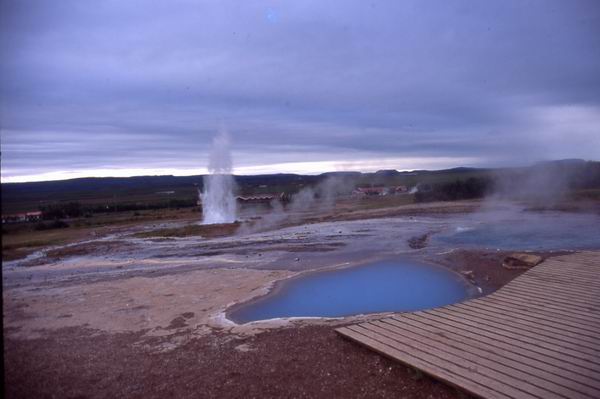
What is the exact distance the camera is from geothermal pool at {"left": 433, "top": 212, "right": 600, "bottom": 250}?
41.1 ft

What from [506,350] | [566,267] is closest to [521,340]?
[506,350]

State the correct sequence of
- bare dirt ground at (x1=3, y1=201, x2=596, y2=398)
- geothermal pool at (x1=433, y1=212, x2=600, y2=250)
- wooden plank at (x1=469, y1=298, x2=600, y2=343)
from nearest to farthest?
1. bare dirt ground at (x1=3, y1=201, x2=596, y2=398)
2. wooden plank at (x1=469, y1=298, x2=600, y2=343)
3. geothermal pool at (x1=433, y1=212, x2=600, y2=250)

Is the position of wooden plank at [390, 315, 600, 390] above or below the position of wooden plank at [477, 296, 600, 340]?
below

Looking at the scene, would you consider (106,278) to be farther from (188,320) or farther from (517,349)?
(517,349)

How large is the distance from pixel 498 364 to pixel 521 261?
19.2 feet

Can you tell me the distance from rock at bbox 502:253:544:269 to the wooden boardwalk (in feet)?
7.04

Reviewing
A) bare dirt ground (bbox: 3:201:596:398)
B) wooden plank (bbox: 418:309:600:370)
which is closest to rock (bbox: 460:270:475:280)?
bare dirt ground (bbox: 3:201:596:398)

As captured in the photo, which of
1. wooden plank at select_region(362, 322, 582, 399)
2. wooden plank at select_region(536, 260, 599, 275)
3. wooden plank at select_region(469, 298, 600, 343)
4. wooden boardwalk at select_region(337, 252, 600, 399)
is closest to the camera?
wooden plank at select_region(362, 322, 582, 399)

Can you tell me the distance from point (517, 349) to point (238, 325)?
366cm

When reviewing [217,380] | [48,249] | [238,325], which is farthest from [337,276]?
[48,249]

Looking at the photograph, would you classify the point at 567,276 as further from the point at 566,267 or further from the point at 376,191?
the point at 376,191

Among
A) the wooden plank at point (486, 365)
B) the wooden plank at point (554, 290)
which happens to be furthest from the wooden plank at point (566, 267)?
the wooden plank at point (486, 365)

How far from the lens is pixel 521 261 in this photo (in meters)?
9.21

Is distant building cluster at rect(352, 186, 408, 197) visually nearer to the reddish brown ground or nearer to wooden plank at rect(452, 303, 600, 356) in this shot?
wooden plank at rect(452, 303, 600, 356)
